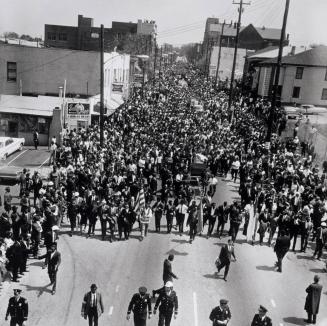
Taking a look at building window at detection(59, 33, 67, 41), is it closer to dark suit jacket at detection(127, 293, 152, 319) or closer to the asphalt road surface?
the asphalt road surface

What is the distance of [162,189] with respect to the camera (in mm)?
20547

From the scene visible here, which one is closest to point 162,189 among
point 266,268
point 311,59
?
point 266,268

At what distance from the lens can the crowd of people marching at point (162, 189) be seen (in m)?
16.7

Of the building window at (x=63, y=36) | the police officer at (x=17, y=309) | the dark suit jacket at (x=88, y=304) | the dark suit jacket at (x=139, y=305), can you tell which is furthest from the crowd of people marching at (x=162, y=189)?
the building window at (x=63, y=36)

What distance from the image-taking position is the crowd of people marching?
16688 millimetres

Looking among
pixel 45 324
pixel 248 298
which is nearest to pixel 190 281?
pixel 248 298

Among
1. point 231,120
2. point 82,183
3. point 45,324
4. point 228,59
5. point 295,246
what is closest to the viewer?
point 45,324

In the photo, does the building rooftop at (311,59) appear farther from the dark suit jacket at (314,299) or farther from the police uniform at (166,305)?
the police uniform at (166,305)

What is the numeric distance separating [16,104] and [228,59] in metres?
82.6

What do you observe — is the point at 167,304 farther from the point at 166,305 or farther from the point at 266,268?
the point at 266,268

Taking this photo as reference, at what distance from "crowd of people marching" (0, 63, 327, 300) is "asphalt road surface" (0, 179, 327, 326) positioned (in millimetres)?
627

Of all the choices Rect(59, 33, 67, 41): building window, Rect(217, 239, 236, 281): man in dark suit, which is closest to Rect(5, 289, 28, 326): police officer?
Rect(217, 239, 236, 281): man in dark suit

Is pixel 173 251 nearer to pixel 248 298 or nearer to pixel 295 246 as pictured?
pixel 248 298

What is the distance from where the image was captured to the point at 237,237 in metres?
18.3
